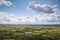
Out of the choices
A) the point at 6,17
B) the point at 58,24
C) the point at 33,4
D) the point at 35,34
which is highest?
the point at 33,4

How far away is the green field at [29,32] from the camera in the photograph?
8.88 ft

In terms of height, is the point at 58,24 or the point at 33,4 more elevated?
A: the point at 33,4

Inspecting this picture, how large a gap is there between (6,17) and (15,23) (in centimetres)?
25

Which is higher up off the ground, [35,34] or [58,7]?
[58,7]

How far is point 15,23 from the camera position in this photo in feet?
9.00

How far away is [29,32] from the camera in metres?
2.74

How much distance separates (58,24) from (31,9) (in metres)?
0.69

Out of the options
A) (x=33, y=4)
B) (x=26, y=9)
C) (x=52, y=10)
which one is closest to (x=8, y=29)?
(x=26, y=9)

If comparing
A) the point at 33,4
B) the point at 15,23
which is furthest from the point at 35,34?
the point at 33,4

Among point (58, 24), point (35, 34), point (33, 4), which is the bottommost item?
point (35, 34)

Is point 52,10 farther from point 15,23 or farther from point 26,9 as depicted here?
point 15,23

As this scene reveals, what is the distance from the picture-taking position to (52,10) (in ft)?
9.21

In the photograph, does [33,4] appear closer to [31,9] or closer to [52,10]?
[31,9]

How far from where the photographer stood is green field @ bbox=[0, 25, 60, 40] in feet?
8.88
